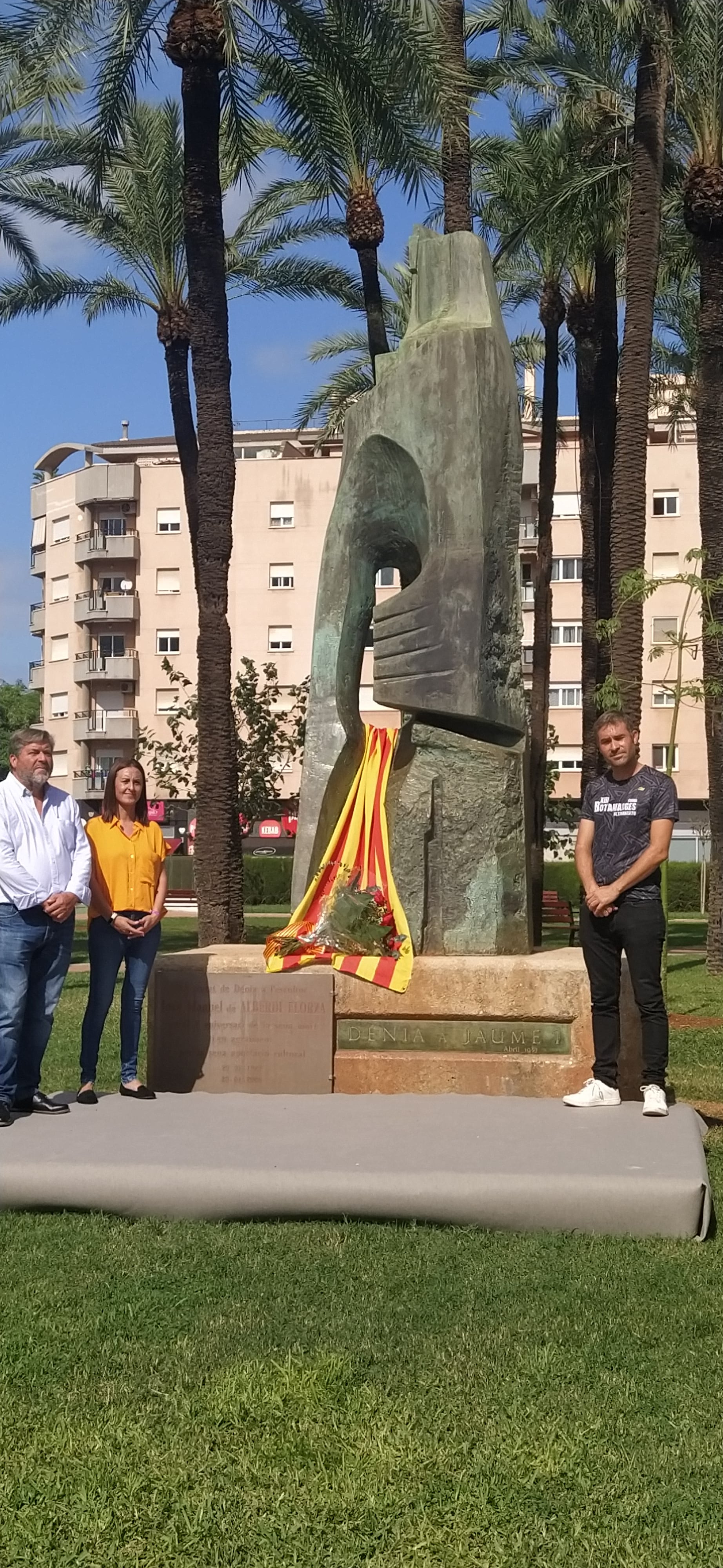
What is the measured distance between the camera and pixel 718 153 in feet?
61.0

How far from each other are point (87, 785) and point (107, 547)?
26.2 ft

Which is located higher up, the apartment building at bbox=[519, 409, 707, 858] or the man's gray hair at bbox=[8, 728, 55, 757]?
the apartment building at bbox=[519, 409, 707, 858]

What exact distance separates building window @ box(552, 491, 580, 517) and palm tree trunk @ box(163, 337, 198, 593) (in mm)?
27619

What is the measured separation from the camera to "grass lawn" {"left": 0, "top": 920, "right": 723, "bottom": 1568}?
10.5 ft

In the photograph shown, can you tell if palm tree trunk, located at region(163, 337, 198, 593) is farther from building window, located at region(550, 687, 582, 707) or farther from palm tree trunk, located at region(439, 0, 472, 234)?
building window, located at region(550, 687, 582, 707)

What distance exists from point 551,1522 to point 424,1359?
91 centimetres

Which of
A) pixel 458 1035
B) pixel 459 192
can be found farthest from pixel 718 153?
pixel 458 1035

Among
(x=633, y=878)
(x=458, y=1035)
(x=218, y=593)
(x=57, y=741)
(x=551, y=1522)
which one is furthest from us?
(x=57, y=741)

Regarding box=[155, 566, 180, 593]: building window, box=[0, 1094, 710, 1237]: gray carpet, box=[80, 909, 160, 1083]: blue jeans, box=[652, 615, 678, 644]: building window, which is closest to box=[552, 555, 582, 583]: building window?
box=[652, 615, 678, 644]: building window

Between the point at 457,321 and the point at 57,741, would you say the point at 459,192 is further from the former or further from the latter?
the point at 57,741

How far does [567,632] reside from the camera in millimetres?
49312

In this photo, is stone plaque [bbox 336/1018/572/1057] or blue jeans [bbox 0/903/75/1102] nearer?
blue jeans [bbox 0/903/75/1102]

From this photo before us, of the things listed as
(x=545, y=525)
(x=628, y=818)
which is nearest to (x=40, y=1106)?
(x=628, y=818)

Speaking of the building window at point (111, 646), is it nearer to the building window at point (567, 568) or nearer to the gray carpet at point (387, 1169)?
the building window at point (567, 568)
